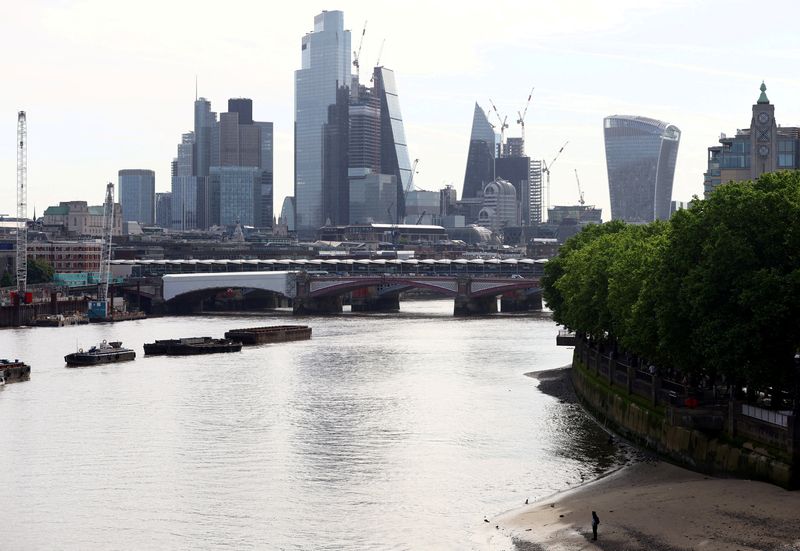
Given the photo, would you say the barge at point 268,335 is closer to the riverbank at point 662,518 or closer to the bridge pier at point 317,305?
the bridge pier at point 317,305

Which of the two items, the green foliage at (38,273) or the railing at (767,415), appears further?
the green foliage at (38,273)

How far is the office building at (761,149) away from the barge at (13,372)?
65580 mm

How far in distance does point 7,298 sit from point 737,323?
375 feet

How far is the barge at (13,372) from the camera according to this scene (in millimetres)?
80250

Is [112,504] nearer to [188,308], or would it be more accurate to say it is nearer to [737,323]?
[737,323]

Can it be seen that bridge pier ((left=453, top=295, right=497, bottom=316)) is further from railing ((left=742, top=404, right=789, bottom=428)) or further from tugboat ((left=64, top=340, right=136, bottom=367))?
railing ((left=742, top=404, right=789, bottom=428))

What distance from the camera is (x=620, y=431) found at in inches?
2307

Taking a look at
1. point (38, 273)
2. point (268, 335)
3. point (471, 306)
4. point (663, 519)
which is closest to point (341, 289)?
point (471, 306)

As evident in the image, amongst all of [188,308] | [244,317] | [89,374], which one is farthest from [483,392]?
[188,308]

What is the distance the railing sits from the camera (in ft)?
145

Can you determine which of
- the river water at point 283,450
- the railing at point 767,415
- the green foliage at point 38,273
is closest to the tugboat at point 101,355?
the river water at point 283,450

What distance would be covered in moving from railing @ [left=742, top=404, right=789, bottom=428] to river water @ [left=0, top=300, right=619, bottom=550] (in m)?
6.38

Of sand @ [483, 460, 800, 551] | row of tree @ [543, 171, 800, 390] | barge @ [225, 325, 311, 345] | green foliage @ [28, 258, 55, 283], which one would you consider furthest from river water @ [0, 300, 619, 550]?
green foliage @ [28, 258, 55, 283]

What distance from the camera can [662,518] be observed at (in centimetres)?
4119
